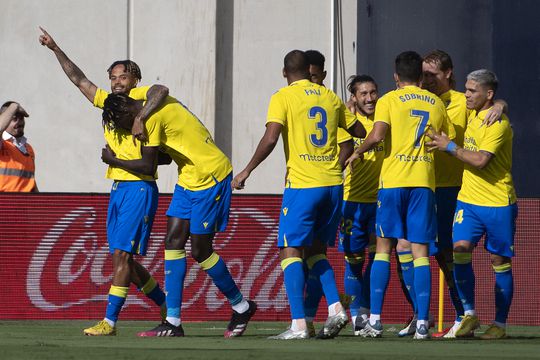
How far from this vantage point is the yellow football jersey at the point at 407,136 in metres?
10.5

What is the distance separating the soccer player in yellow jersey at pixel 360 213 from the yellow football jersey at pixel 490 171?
3.24ft

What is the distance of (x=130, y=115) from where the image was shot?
10.7 meters

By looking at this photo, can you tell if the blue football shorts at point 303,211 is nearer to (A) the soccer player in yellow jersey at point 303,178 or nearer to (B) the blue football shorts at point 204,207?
(A) the soccer player in yellow jersey at point 303,178

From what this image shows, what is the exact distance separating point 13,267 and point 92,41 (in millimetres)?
6001

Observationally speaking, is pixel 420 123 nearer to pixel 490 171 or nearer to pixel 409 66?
pixel 409 66

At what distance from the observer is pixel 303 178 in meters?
10.3

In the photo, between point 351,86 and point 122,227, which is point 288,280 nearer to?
point 122,227

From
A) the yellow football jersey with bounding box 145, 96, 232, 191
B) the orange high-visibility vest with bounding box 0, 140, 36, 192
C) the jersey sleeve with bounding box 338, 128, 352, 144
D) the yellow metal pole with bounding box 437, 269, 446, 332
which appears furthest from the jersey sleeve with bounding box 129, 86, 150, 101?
the yellow metal pole with bounding box 437, 269, 446, 332

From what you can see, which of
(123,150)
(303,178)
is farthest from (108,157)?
(303,178)

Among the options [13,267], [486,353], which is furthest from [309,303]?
[13,267]

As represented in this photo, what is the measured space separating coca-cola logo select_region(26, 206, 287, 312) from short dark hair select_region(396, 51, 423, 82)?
11.5ft

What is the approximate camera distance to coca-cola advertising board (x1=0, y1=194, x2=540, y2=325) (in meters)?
13.6

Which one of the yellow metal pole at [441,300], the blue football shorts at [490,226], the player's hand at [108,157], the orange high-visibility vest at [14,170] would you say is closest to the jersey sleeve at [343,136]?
the blue football shorts at [490,226]

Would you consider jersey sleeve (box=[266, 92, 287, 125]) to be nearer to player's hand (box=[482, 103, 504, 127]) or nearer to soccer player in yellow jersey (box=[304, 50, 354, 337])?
soccer player in yellow jersey (box=[304, 50, 354, 337])
